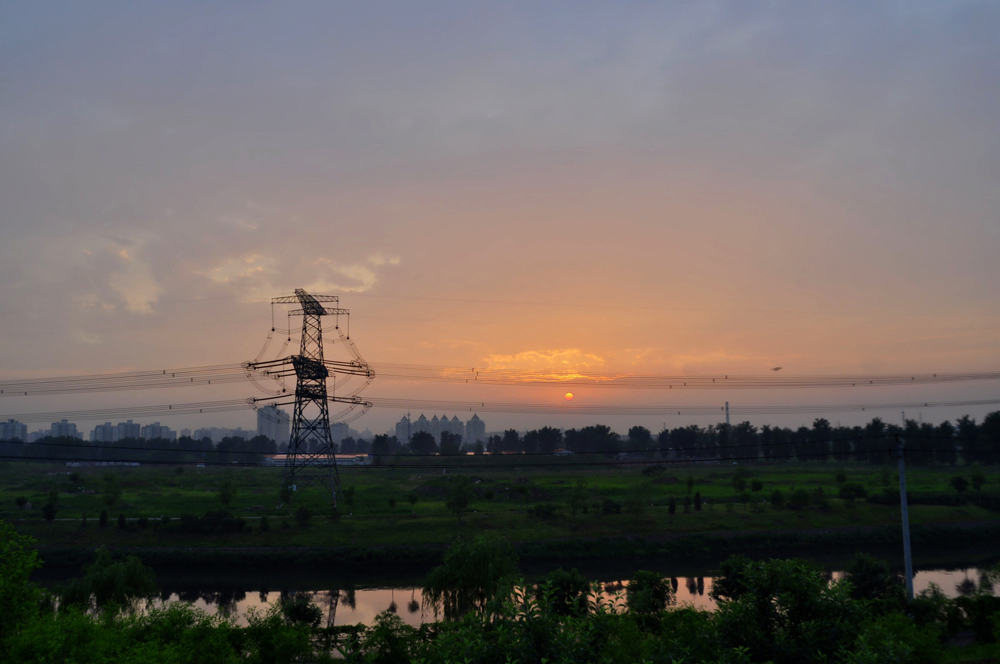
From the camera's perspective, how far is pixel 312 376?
40.4 meters

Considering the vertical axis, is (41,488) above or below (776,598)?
below

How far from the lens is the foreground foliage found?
7918 millimetres

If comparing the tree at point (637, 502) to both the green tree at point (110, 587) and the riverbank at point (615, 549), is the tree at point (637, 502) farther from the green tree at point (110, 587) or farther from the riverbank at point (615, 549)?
the green tree at point (110, 587)

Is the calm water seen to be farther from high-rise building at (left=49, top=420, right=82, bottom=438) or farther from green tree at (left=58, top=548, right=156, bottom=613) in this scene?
high-rise building at (left=49, top=420, right=82, bottom=438)

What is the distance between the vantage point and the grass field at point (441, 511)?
4406cm

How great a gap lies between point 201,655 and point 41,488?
5934 centimetres

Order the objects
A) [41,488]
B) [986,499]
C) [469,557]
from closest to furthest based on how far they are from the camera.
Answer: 1. [469,557]
2. [986,499]
3. [41,488]

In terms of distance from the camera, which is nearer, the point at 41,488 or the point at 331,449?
the point at 331,449

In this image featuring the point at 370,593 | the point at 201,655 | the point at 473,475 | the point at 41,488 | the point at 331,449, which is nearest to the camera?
the point at 201,655

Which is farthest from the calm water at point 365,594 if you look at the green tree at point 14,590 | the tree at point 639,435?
the tree at point 639,435

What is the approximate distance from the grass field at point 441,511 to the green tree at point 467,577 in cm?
1526

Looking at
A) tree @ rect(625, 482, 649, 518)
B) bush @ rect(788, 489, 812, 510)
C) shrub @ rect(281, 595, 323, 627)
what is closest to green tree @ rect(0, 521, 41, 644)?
shrub @ rect(281, 595, 323, 627)

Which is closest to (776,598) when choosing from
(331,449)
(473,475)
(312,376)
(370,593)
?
(370,593)

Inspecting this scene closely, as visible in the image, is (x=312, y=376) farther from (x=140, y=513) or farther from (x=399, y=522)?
(x=140, y=513)
